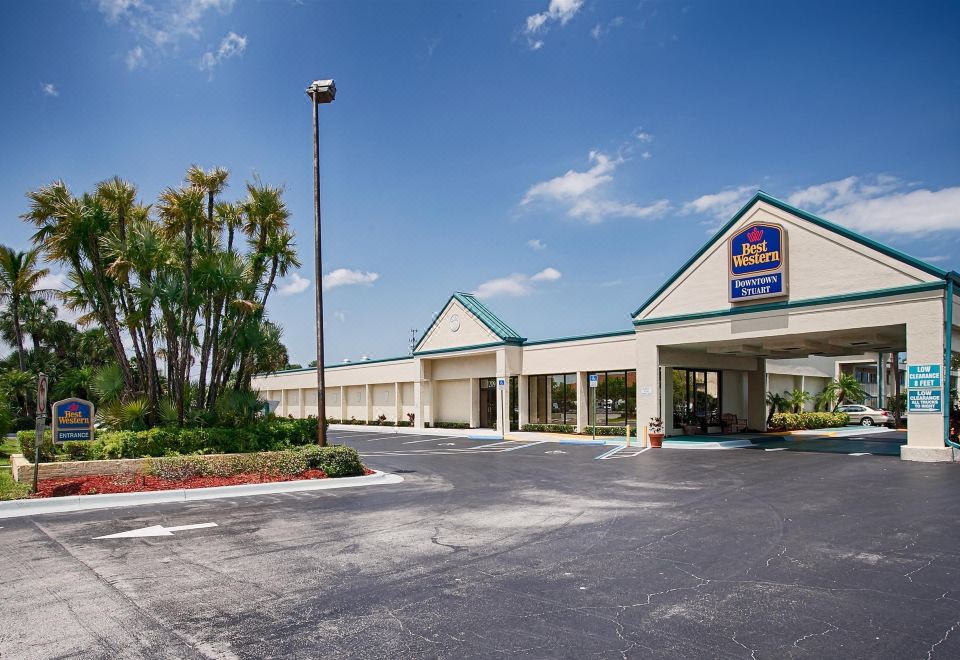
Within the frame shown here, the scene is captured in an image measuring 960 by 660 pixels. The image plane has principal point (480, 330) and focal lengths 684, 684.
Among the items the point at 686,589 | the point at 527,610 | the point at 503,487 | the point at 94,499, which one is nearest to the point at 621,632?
the point at 527,610

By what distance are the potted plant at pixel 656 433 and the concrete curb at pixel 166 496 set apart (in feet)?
41.3

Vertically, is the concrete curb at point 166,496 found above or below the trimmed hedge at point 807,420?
above

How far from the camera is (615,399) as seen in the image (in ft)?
105

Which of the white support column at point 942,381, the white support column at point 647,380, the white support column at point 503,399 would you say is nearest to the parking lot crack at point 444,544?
the white support column at point 942,381

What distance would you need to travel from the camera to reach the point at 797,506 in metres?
12.1

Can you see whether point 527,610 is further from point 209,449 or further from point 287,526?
point 209,449

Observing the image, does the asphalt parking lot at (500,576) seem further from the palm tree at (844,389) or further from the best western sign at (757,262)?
the palm tree at (844,389)

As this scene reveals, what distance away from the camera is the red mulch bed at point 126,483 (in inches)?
522

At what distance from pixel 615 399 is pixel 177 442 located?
819 inches

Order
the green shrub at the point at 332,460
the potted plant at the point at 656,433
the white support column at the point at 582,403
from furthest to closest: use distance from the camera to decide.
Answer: the white support column at the point at 582,403 → the potted plant at the point at 656,433 → the green shrub at the point at 332,460

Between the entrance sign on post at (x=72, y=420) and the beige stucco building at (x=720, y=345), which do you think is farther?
the beige stucco building at (x=720, y=345)

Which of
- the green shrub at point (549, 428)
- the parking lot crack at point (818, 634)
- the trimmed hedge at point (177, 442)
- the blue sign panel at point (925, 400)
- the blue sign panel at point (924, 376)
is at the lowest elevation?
the green shrub at point (549, 428)

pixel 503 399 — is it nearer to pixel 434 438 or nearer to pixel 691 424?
pixel 434 438

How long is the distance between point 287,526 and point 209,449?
677 centimetres
